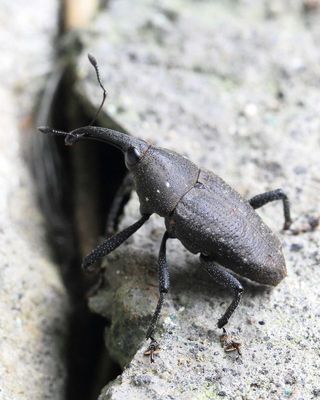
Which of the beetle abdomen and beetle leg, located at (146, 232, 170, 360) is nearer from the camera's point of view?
beetle leg, located at (146, 232, 170, 360)

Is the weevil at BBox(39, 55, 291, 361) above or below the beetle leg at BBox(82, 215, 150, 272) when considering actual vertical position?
above

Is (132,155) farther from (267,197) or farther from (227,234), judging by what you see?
(267,197)

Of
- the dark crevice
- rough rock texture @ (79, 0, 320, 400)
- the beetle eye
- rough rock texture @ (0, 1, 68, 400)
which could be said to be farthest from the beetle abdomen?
rough rock texture @ (0, 1, 68, 400)

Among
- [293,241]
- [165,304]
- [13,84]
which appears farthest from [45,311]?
[13,84]

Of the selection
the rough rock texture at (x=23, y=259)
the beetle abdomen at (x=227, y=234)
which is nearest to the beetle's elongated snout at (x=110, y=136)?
the beetle abdomen at (x=227, y=234)

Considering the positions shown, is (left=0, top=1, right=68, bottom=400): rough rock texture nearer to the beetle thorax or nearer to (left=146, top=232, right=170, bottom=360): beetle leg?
(left=146, top=232, right=170, bottom=360): beetle leg
